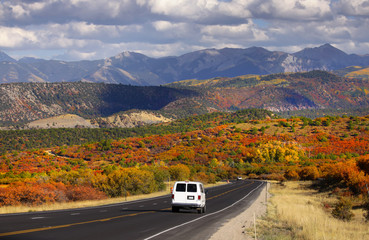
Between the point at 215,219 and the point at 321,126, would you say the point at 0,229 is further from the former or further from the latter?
the point at 321,126

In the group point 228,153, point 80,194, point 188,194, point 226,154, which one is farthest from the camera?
point 228,153

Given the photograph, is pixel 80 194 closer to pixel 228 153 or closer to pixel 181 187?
pixel 181 187

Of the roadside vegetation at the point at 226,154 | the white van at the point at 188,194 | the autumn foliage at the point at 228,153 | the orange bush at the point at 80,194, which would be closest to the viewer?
the white van at the point at 188,194

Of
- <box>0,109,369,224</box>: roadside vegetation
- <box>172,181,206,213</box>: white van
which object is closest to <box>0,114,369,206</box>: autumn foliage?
<box>0,109,369,224</box>: roadside vegetation

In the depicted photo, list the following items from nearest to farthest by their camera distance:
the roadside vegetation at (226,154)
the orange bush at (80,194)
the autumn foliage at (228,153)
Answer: the orange bush at (80,194) → the roadside vegetation at (226,154) → the autumn foliage at (228,153)

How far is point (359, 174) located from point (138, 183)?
26.0 meters

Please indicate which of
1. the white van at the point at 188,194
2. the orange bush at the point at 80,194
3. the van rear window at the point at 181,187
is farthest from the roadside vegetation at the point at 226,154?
the van rear window at the point at 181,187

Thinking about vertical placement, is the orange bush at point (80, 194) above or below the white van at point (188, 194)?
below

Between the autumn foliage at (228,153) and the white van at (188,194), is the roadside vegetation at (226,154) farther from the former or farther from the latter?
the white van at (188,194)

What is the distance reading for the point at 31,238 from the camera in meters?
16.1

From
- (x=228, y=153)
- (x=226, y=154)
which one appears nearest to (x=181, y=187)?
(x=226, y=154)

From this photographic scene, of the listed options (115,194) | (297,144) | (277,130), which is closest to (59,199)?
(115,194)

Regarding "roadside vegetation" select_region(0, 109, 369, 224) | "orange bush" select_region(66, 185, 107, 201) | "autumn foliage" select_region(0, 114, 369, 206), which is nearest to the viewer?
"orange bush" select_region(66, 185, 107, 201)

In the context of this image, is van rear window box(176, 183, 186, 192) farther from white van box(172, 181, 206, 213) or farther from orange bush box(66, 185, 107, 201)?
orange bush box(66, 185, 107, 201)
